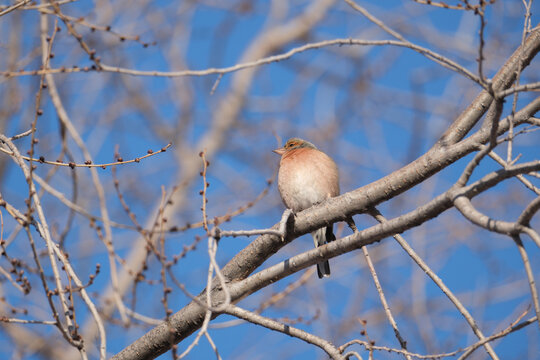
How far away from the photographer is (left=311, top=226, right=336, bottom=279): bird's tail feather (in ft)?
15.4

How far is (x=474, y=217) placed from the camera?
2.20 meters

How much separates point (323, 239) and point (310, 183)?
497mm

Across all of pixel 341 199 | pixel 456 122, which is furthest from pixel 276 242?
pixel 456 122

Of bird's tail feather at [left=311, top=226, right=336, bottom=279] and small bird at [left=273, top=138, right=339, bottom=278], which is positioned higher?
small bird at [left=273, top=138, right=339, bottom=278]

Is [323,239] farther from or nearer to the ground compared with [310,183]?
nearer to the ground

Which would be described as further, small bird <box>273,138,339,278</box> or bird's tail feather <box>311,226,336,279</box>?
small bird <box>273,138,339,278</box>

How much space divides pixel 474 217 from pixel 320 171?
2.79 meters

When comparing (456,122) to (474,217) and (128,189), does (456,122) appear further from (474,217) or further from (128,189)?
(128,189)

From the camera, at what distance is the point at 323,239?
4.91 m

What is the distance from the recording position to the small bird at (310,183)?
4898mm

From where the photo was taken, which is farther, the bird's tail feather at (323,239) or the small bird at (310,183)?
the small bird at (310,183)

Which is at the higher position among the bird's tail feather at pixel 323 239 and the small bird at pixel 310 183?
the small bird at pixel 310 183

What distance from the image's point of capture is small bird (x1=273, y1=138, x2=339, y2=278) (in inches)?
193

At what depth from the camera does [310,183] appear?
16.2 ft
